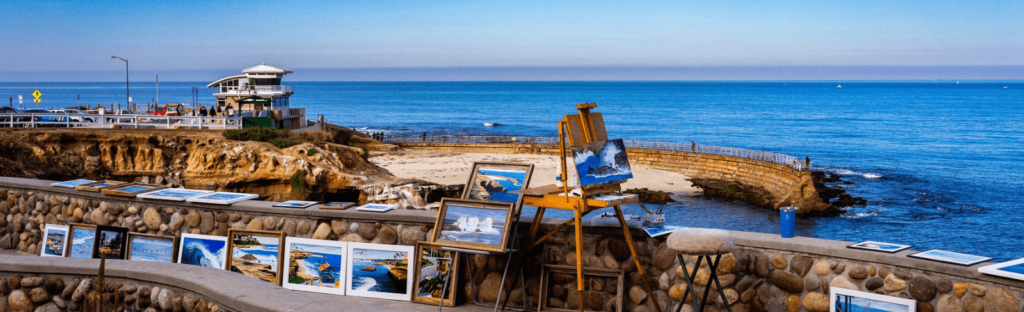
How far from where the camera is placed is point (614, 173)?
21.9ft

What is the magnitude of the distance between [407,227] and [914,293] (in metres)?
4.25

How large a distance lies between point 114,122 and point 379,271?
29.6 m

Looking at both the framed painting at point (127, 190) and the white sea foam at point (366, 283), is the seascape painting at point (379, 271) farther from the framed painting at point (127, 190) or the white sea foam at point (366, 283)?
the framed painting at point (127, 190)

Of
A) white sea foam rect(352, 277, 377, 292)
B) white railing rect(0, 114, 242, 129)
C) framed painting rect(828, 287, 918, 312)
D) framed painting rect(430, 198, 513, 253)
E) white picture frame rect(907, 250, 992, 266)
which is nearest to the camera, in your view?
white picture frame rect(907, 250, 992, 266)

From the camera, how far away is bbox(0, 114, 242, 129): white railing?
29.0 m

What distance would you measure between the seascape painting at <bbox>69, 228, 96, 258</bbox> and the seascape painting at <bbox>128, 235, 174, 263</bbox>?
434mm

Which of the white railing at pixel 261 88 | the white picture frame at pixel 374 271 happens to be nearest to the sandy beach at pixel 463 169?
the white railing at pixel 261 88

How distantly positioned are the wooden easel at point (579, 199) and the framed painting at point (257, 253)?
237 cm

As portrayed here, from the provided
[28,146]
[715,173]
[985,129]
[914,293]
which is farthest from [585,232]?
[985,129]

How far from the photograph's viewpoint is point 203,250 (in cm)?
763

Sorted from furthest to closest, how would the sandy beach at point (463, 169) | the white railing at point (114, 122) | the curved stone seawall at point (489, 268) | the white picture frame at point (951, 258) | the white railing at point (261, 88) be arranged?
1. the white railing at point (261, 88)
2. the sandy beach at point (463, 169)
3. the white railing at point (114, 122)
4. the white picture frame at point (951, 258)
5. the curved stone seawall at point (489, 268)

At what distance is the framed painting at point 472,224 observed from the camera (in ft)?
20.8

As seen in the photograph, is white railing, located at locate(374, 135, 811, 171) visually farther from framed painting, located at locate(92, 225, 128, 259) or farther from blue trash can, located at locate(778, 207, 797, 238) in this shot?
framed painting, located at locate(92, 225, 128, 259)

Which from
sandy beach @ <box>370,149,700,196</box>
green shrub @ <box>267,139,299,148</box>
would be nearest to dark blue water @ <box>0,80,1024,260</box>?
sandy beach @ <box>370,149,700,196</box>
